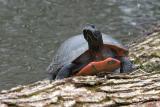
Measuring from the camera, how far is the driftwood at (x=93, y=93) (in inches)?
132

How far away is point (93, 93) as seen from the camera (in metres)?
3.55

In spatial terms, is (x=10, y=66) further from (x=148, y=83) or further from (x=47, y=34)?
(x=148, y=83)

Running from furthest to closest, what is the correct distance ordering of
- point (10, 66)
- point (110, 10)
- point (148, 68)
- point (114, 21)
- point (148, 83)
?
point (110, 10) → point (114, 21) → point (10, 66) → point (148, 68) → point (148, 83)

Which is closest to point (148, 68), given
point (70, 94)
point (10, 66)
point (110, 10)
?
point (70, 94)

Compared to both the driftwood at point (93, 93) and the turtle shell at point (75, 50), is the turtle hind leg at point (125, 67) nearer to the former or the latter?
the turtle shell at point (75, 50)

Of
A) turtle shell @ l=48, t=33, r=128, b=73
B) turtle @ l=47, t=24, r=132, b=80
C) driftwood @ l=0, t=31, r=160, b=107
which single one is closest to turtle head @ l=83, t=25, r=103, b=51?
turtle @ l=47, t=24, r=132, b=80

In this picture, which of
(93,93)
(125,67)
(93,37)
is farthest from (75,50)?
(93,93)

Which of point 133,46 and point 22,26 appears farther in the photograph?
point 22,26

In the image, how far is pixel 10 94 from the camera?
3.50m

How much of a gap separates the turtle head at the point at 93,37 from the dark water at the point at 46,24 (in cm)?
278

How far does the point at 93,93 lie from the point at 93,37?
45.5 inches

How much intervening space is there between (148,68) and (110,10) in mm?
6080

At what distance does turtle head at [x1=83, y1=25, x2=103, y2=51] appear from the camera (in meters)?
4.55

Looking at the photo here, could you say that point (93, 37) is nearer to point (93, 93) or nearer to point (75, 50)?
point (75, 50)
